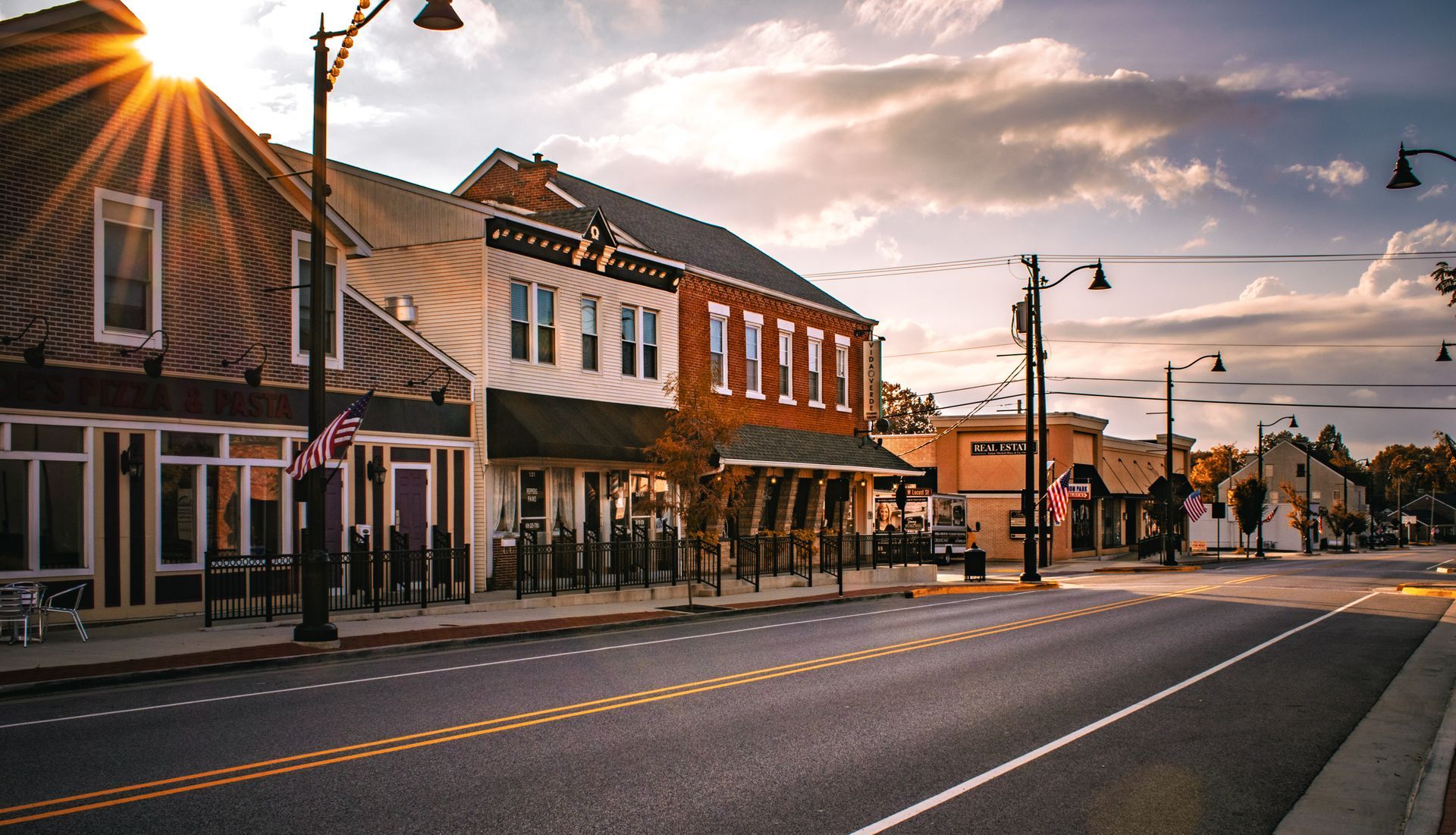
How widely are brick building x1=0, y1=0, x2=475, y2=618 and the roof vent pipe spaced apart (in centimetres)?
272

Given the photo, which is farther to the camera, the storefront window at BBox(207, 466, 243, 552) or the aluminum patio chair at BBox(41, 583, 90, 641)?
the storefront window at BBox(207, 466, 243, 552)

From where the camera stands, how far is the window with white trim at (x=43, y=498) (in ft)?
55.3

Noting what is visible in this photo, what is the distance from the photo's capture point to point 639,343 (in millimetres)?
30266

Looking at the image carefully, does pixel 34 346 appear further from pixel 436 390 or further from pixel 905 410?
pixel 905 410

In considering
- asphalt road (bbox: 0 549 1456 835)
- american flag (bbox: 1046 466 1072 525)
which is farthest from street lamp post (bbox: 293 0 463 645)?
american flag (bbox: 1046 466 1072 525)

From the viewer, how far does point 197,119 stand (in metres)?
19.8

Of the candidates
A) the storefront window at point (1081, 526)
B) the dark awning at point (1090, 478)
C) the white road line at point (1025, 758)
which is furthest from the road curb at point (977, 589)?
the storefront window at point (1081, 526)

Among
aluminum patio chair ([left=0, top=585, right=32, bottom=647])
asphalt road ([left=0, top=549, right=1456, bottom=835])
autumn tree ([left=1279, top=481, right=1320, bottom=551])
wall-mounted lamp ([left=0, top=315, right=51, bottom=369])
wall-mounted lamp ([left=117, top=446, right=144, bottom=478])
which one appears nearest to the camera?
asphalt road ([left=0, top=549, right=1456, bottom=835])

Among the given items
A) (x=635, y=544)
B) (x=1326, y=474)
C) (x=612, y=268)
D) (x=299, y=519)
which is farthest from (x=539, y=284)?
(x=1326, y=474)

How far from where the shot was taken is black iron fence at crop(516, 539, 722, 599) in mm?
22906

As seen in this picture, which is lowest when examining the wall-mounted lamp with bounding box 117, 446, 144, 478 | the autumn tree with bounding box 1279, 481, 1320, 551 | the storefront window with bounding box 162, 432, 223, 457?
the autumn tree with bounding box 1279, 481, 1320, 551

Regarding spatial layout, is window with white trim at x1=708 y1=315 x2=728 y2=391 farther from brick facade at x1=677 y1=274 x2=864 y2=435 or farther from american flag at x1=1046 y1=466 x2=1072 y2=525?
american flag at x1=1046 y1=466 x2=1072 y2=525

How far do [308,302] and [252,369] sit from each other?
7.53ft

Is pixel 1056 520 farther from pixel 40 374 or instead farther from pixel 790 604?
pixel 40 374
